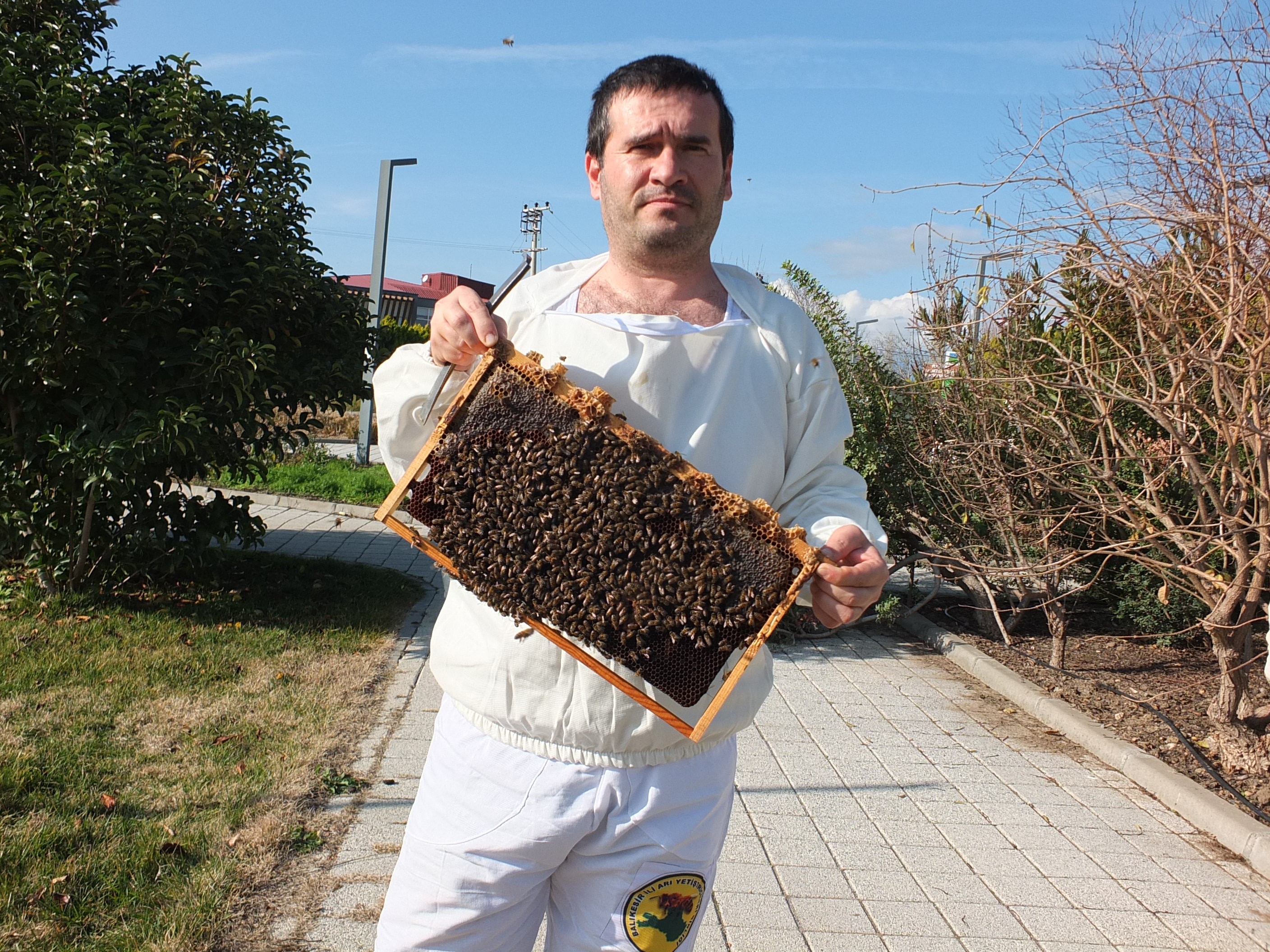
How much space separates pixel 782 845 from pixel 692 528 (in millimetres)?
2884

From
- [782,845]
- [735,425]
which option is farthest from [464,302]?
[782,845]

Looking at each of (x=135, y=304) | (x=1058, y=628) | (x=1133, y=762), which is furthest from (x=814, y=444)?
Answer: (x=1058, y=628)

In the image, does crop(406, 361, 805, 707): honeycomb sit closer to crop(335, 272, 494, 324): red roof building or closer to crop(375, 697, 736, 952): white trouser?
crop(375, 697, 736, 952): white trouser

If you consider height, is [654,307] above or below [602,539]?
above

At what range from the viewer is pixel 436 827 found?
84.7 inches

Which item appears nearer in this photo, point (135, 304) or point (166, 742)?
point (166, 742)

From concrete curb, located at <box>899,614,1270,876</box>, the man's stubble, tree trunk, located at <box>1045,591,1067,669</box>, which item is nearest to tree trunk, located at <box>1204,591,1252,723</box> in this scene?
concrete curb, located at <box>899,614,1270,876</box>

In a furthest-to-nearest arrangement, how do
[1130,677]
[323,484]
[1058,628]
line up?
[323,484]
[1058,628]
[1130,677]

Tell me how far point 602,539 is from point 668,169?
849 millimetres

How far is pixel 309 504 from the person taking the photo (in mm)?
12078

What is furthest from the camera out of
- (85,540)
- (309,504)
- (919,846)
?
(309,504)

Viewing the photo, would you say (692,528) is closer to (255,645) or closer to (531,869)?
(531,869)

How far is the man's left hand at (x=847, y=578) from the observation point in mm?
1970

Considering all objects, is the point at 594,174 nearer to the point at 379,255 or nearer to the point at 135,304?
the point at 135,304
